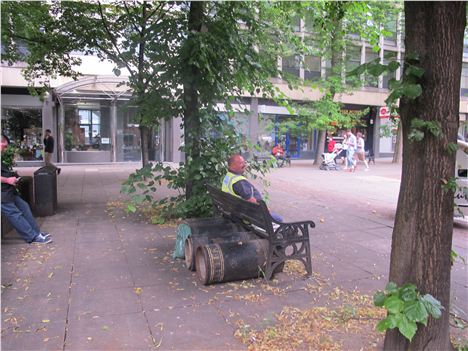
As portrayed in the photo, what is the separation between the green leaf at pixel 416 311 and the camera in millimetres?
2779

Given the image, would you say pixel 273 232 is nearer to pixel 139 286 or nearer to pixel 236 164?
pixel 236 164

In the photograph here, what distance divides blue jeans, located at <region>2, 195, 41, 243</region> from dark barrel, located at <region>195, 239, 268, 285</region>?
2883mm

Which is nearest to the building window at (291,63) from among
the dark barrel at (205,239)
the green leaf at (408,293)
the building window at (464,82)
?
the dark barrel at (205,239)

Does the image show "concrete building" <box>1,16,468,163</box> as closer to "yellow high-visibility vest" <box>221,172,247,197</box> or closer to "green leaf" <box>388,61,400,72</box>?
"yellow high-visibility vest" <box>221,172,247,197</box>

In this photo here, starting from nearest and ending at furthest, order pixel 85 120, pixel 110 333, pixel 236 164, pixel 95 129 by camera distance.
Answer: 1. pixel 110 333
2. pixel 236 164
3. pixel 85 120
4. pixel 95 129

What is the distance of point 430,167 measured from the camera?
2.91 metres

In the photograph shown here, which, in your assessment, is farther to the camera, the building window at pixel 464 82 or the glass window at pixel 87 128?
the building window at pixel 464 82

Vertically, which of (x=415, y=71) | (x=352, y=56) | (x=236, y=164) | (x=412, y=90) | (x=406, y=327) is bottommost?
(x=406, y=327)

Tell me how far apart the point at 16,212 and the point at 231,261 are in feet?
11.1

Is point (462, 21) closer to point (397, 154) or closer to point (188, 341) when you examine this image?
point (188, 341)

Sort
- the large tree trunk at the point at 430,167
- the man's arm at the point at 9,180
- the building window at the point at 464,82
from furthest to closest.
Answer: the building window at the point at 464,82 → the man's arm at the point at 9,180 → the large tree trunk at the point at 430,167

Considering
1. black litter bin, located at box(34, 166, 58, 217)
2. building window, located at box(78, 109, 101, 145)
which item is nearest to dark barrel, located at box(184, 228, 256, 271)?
black litter bin, located at box(34, 166, 58, 217)

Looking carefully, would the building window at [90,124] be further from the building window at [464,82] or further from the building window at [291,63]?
the building window at [464,82]

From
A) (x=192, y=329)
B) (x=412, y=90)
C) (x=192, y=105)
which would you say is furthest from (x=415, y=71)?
(x=192, y=105)
